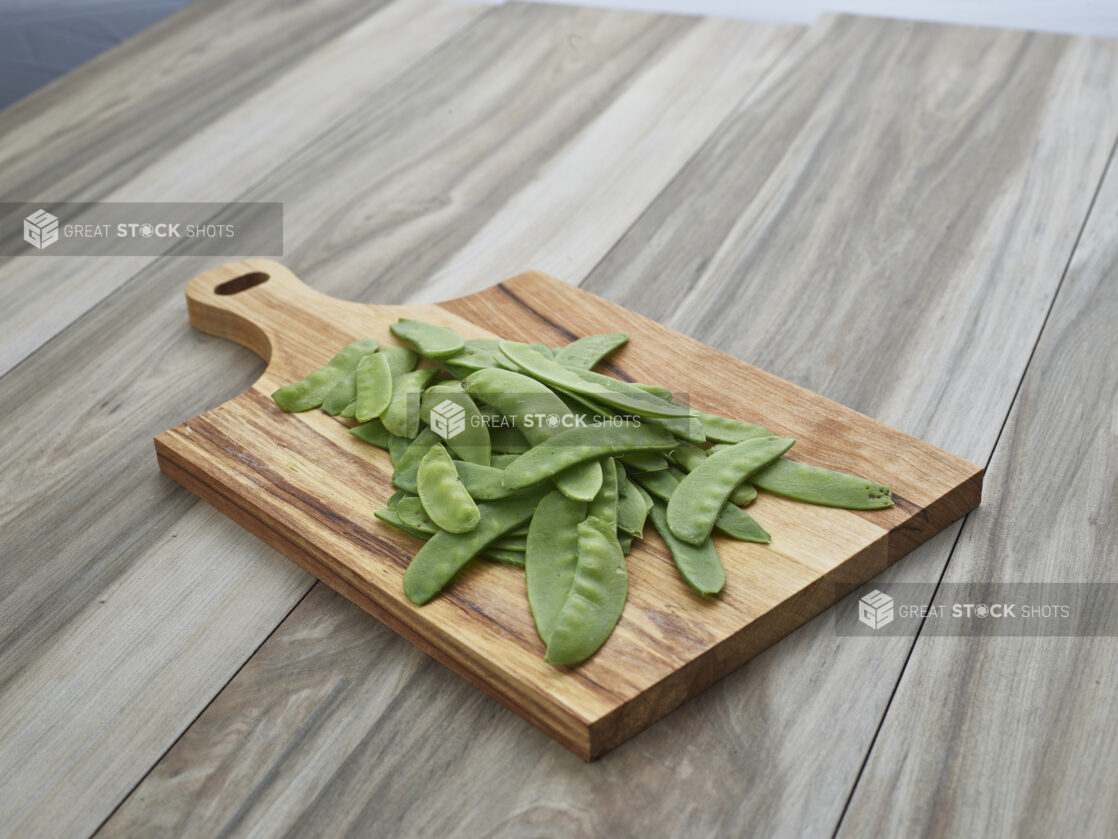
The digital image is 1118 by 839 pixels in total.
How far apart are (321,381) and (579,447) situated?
1.67 feet

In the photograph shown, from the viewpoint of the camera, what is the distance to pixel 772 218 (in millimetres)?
2408

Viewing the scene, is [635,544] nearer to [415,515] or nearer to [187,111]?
[415,515]

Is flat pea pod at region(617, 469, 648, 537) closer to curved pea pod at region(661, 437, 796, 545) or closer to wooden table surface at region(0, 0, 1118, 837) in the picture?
curved pea pod at region(661, 437, 796, 545)

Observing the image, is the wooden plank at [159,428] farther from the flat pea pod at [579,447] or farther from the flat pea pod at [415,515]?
the flat pea pod at [579,447]

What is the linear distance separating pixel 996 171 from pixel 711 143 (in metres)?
0.66

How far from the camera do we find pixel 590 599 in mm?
1342

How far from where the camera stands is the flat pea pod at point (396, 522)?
146 centimetres

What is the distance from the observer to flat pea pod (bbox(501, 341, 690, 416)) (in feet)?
5.16

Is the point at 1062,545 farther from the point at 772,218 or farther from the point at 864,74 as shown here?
the point at 864,74

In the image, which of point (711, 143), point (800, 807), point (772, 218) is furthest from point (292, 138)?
point (800, 807)

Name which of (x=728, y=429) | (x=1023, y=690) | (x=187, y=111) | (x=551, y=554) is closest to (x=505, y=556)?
(x=551, y=554)

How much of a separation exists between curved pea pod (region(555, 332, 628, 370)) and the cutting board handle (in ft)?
1.57

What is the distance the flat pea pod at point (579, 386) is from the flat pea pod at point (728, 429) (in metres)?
0.03

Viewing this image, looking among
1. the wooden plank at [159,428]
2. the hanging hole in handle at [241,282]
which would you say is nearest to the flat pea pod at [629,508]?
the wooden plank at [159,428]
